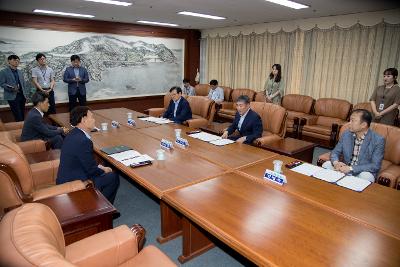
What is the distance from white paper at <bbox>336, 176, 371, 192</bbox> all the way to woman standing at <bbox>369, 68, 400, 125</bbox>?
9.62 ft

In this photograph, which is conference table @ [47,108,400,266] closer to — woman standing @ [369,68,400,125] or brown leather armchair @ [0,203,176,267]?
brown leather armchair @ [0,203,176,267]

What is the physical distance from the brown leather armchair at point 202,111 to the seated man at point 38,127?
2142 mm

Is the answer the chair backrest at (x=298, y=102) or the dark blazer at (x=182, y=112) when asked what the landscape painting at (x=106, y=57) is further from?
the chair backrest at (x=298, y=102)

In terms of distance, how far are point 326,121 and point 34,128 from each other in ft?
16.7

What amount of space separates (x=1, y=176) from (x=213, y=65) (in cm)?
748

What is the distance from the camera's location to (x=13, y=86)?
5.61m

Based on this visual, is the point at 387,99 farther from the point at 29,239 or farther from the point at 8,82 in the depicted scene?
the point at 8,82

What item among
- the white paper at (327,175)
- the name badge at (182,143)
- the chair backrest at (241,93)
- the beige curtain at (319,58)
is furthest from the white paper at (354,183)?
the chair backrest at (241,93)

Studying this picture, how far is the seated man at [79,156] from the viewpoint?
7.84 ft

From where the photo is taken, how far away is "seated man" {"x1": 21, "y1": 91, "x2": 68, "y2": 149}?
355 centimetres

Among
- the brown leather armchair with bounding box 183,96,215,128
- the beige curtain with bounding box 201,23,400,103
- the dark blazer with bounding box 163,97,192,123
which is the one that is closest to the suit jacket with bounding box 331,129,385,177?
the brown leather armchair with bounding box 183,96,215,128

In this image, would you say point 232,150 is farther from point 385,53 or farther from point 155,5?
point 385,53

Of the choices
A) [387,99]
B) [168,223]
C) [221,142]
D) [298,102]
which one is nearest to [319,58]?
[298,102]

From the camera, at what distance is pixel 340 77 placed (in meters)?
5.91
